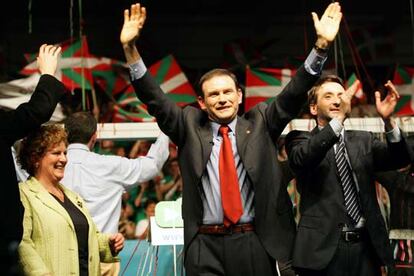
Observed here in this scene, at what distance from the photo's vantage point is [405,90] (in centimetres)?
700

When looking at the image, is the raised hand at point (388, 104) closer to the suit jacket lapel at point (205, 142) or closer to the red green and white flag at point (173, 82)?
the suit jacket lapel at point (205, 142)

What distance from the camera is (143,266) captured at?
503 centimetres

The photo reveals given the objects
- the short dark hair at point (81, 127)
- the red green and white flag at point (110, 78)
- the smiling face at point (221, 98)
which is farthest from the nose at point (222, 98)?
the red green and white flag at point (110, 78)

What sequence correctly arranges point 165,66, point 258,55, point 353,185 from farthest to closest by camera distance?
point 258,55 < point 165,66 < point 353,185

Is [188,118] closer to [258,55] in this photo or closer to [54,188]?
[54,188]

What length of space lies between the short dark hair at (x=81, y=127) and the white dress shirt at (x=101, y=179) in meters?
0.04

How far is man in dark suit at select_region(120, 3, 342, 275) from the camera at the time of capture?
3441 millimetres

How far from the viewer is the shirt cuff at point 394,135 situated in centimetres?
366

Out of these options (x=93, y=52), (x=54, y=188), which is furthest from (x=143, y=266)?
(x=93, y=52)

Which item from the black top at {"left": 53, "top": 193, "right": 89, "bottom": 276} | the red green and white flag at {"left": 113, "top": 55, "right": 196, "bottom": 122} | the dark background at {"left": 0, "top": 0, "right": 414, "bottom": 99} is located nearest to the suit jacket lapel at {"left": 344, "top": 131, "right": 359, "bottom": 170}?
the black top at {"left": 53, "top": 193, "right": 89, "bottom": 276}

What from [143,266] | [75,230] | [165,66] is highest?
[165,66]

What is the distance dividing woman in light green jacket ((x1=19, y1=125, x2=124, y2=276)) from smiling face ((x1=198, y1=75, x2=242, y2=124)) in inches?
24.5

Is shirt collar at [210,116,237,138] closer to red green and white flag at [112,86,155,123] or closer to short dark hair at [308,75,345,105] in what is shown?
short dark hair at [308,75,345,105]

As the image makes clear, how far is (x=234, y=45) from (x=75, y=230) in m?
6.21
